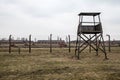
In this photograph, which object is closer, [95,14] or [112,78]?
[112,78]

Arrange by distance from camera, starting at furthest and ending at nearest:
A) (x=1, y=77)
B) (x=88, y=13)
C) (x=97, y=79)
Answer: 1. (x=88, y=13)
2. (x=1, y=77)
3. (x=97, y=79)

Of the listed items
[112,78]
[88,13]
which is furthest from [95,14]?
[112,78]

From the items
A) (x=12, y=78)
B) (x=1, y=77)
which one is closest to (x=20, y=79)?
(x=12, y=78)

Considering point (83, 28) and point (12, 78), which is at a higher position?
point (83, 28)

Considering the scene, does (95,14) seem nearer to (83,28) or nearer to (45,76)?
(83,28)

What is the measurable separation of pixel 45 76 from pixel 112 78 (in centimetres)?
379

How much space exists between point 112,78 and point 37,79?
4.09 meters

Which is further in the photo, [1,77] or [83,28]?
[83,28]

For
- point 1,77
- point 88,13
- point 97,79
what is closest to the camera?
point 97,79

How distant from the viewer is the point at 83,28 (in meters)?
25.6

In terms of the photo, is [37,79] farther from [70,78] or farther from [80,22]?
[80,22]

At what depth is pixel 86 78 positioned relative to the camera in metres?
12.2

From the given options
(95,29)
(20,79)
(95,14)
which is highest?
(95,14)

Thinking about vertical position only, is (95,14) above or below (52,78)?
above
